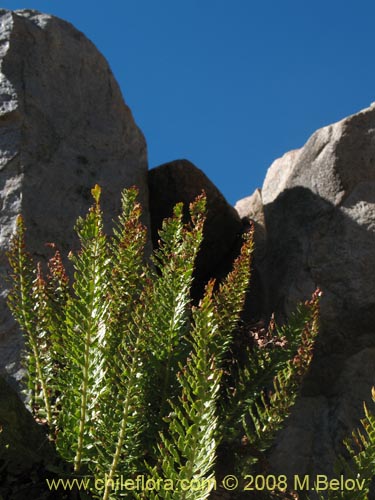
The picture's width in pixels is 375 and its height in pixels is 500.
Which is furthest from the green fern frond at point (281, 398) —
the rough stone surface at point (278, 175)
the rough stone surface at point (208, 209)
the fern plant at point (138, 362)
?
the rough stone surface at point (278, 175)

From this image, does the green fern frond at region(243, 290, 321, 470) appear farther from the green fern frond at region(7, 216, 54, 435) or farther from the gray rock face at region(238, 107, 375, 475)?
the gray rock face at region(238, 107, 375, 475)

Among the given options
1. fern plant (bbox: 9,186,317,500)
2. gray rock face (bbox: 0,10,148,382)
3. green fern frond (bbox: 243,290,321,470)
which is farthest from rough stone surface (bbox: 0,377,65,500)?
gray rock face (bbox: 0,10,148,382)

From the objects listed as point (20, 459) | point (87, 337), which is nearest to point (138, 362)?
point (87, 337)

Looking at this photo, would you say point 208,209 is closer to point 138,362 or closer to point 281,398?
point 281,398

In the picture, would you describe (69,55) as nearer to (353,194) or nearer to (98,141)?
(98,141)

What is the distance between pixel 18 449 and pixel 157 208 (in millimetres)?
2413

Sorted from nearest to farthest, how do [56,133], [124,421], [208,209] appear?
1. [124,421]
2. [56,133]
3. [208,209]

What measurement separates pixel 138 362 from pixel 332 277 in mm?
2285

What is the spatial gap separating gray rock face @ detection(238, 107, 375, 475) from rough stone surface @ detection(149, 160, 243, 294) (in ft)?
1.25

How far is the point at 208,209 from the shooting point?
4.44 metres

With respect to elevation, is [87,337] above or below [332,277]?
below

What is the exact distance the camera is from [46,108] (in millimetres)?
4137

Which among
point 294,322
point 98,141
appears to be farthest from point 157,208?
point 294,322

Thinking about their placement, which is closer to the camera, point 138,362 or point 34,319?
point 138,362
